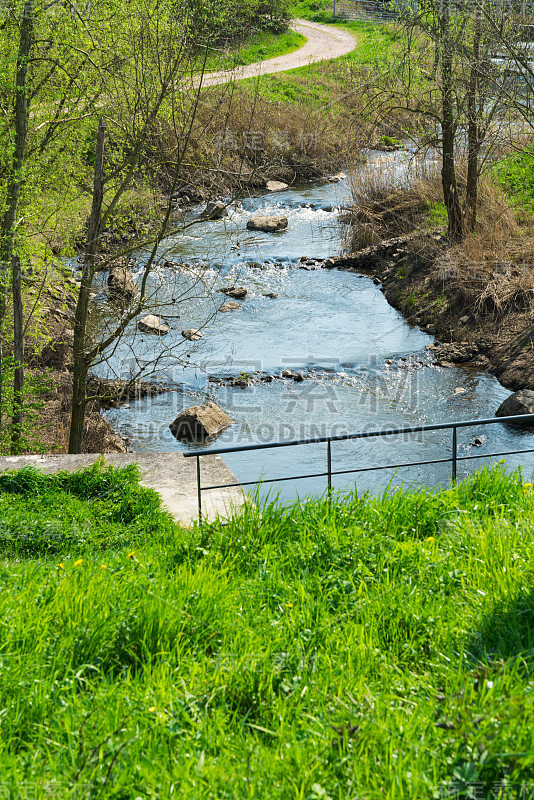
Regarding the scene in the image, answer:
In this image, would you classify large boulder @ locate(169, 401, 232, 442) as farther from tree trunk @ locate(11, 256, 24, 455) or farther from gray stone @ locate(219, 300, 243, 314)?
gray stone @ locate(219, 300, 243, 314)

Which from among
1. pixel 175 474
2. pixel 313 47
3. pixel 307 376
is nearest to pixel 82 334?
pixel 175 474

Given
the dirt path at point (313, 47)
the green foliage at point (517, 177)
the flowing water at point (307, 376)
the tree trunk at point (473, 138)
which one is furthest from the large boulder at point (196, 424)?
the dirt path at point (313, 47)

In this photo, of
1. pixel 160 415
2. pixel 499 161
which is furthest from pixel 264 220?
pixel 160 415

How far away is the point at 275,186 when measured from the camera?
1091 inches

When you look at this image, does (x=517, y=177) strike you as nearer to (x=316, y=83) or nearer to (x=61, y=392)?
(x=61, y=392)

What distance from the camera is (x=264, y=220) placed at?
2336 centimetres

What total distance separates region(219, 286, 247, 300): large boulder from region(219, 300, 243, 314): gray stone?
0.34 meters

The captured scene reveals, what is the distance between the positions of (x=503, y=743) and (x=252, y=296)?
639 inches

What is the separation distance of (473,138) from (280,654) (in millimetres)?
15481

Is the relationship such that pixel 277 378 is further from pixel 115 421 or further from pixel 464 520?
pixel 464 520

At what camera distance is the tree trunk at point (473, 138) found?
15078 millimetres

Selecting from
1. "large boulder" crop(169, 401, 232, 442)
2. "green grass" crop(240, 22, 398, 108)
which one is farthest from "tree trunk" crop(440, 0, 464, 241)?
"green grass" crop(240, 22, 398, 108)

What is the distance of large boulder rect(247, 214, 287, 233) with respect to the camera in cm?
2322

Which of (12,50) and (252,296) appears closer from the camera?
(12,50)
